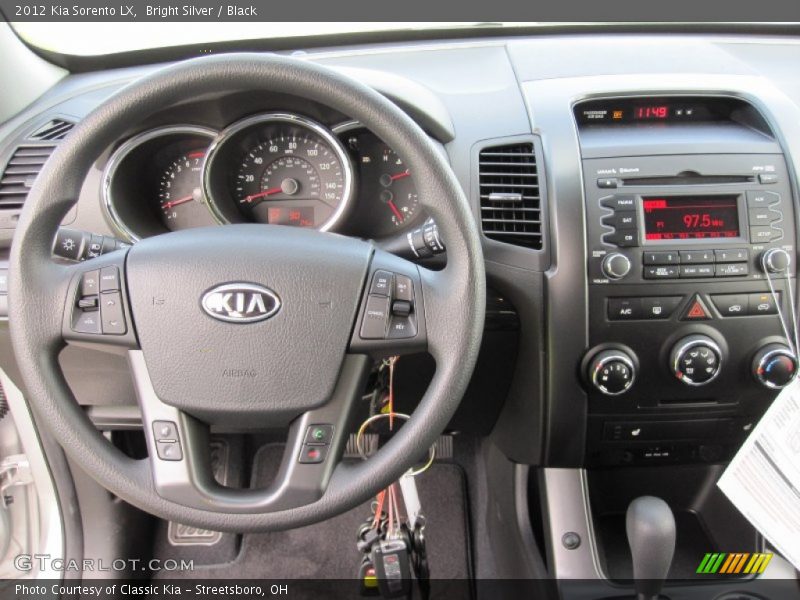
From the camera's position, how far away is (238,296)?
3.03 ft

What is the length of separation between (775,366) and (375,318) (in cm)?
75

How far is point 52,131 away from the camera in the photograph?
127 centimetres

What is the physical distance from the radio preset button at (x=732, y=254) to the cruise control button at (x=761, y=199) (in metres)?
0.08

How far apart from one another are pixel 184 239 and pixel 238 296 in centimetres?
14

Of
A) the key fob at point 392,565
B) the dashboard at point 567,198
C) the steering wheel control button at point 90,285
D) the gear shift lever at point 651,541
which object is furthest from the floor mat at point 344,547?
the steering wheel control button at point 90,285

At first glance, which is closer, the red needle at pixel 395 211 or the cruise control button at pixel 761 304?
the cruise control button at pixel 761 304

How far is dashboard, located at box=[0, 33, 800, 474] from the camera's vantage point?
45.5 inches

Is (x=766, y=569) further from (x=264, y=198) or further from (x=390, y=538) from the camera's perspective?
(x=264, y=198)

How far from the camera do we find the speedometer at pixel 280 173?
120 cm

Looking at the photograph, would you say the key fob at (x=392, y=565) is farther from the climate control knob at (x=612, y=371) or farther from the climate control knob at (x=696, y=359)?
the climate control knob at (x=696, y=359)

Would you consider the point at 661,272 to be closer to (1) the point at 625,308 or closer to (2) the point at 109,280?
(1) the point at 625,308

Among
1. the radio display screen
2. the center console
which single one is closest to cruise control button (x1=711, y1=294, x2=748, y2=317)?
the center console

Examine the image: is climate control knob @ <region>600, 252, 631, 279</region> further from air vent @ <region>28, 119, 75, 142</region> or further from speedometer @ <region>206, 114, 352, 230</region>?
air vent @ <region>28, 119, 75, 142</region>
